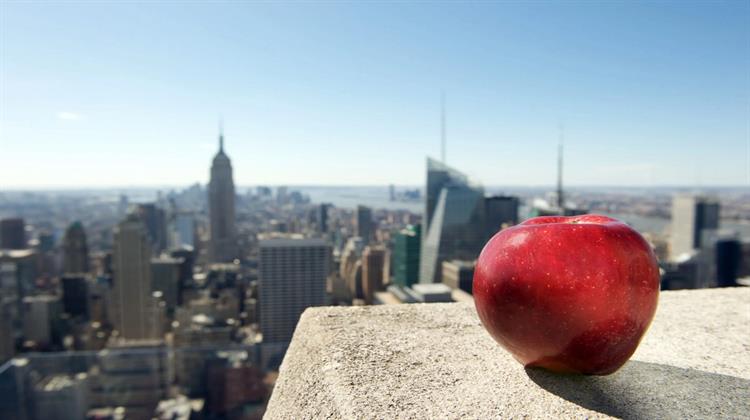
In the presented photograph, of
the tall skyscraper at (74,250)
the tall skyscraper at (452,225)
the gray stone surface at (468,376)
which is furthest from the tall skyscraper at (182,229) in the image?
the gray stone surface at (468,376)

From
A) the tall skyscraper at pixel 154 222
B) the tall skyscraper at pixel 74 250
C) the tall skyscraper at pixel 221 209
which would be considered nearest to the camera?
the tall skyscraper at pixel 74 250

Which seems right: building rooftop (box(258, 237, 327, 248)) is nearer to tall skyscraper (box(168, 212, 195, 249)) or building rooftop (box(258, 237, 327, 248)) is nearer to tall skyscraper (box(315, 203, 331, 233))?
tall skyscraper (box(315, 203, 331, 233))

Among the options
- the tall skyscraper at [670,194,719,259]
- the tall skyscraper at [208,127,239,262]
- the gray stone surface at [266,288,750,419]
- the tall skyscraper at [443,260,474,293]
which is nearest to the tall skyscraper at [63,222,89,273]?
the tall skyscraper at [208,127,239,262]

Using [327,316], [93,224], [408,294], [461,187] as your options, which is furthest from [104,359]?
[93,224]

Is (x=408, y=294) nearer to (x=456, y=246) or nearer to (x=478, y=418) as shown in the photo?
(x=456, y=246)

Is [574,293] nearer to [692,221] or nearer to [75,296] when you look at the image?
[75,296]

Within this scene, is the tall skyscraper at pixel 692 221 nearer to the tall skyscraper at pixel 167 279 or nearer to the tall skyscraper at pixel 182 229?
the tall skyscraper at pixel 167 279
